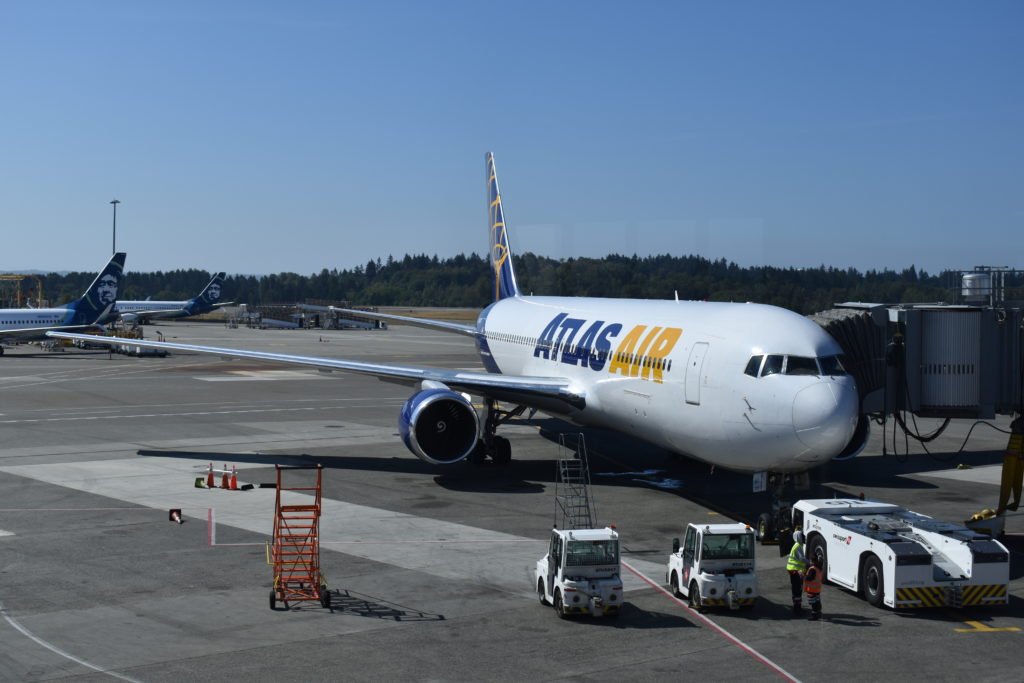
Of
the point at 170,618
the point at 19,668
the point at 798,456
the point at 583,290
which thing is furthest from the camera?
the point at 583,290

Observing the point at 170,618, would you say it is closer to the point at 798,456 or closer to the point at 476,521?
the point at 476,521

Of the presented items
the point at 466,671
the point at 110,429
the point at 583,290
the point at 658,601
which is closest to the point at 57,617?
the point at 466,671

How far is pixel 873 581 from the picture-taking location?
18125mm

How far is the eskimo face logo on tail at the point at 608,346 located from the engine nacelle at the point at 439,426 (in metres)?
3.78

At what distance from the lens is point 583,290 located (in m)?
43.2

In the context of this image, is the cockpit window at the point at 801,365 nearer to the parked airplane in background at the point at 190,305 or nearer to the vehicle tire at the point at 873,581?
the vehicle tire at the point at 873,581

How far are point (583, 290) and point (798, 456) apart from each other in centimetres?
2312

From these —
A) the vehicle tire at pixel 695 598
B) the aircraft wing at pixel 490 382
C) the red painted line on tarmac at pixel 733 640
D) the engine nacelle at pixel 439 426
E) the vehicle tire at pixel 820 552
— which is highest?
the aircraft wing at pixel 490 382

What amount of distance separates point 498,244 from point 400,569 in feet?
94.2

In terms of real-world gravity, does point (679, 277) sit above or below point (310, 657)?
above

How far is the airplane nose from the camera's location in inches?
792

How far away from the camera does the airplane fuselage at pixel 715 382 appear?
20531 mm

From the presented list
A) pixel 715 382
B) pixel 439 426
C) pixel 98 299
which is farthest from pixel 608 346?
pixel 98 299

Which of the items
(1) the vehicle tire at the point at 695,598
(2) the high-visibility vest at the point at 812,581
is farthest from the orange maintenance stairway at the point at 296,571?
(2) the high-visibility vest at the point at 812,581
